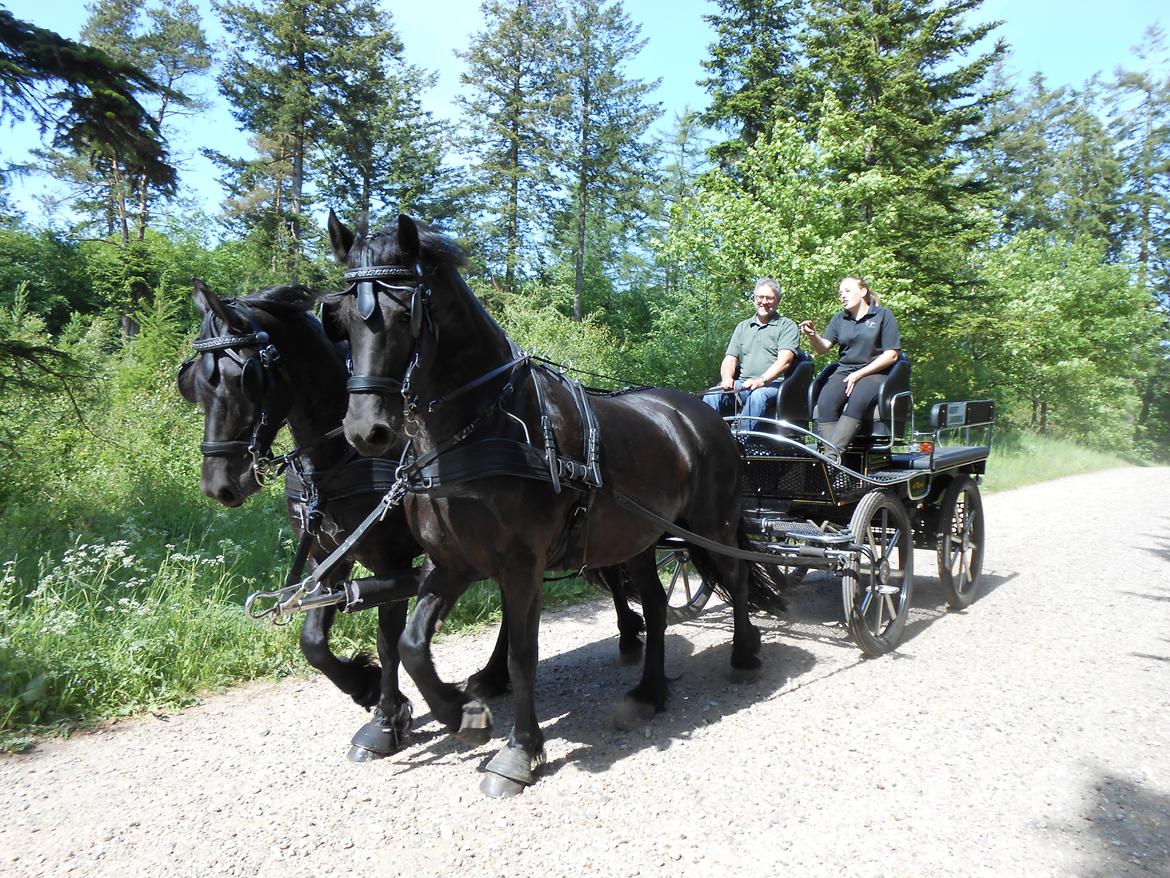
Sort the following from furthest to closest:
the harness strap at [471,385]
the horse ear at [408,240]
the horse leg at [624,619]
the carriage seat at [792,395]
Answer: the carriage seat at [792,395]
the horse leg at [624,619]
the harness strap at [471,385]
the horse ear at [408,240]

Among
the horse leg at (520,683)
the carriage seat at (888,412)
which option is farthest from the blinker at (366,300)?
the carriage seat at (888,412)

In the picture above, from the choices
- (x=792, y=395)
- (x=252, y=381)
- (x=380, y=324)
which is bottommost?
(x=792, y=395)

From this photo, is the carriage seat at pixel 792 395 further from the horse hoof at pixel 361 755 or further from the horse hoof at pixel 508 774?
the horse hoof at pixel 361 755

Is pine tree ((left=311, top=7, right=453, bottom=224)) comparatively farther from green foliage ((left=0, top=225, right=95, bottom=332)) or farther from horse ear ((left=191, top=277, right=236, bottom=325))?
horse ear ((left=191, top=277, right=236, bottom=325))

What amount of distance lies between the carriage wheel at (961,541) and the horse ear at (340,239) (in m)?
5.35

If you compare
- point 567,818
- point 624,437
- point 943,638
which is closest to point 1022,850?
point 567,818

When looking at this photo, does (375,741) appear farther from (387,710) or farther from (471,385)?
(471,385)

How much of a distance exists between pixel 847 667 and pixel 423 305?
12.3 ft

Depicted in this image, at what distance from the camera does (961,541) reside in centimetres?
655

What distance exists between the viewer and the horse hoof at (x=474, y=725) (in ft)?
11.8

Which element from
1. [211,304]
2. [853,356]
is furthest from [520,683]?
[853,356]

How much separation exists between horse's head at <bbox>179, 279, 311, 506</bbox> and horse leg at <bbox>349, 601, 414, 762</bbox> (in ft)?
3.38

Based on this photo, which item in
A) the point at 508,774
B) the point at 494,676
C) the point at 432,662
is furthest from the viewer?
the point at 494,676

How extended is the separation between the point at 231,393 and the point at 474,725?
6.39ft
